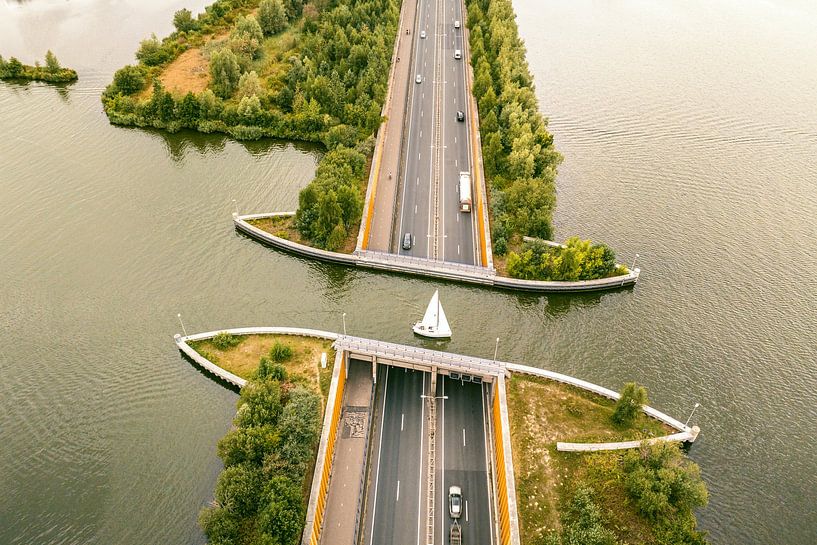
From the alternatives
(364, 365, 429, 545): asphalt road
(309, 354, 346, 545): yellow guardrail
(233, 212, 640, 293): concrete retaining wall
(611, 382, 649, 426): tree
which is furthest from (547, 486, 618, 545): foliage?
(233, 212, 640, 293): concrete retaining wall

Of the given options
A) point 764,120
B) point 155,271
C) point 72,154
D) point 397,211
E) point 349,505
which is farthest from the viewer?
point 764,120

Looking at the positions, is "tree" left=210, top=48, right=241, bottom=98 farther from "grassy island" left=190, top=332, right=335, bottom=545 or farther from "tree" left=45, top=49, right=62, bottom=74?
"grassy island" left=190, top=332, right=335, bottom=545

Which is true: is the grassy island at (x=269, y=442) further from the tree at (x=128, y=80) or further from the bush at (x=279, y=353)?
the tree at (x=128, y=80)

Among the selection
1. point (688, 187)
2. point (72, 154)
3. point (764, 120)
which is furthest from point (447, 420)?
point (764, 120)

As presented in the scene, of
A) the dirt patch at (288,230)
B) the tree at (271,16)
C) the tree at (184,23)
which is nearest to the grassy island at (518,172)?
the dirt patch at (288,230)

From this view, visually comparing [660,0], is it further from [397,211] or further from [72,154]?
[72,154]

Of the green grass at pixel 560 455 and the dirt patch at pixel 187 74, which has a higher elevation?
the dirt patch at pixel 187 74
